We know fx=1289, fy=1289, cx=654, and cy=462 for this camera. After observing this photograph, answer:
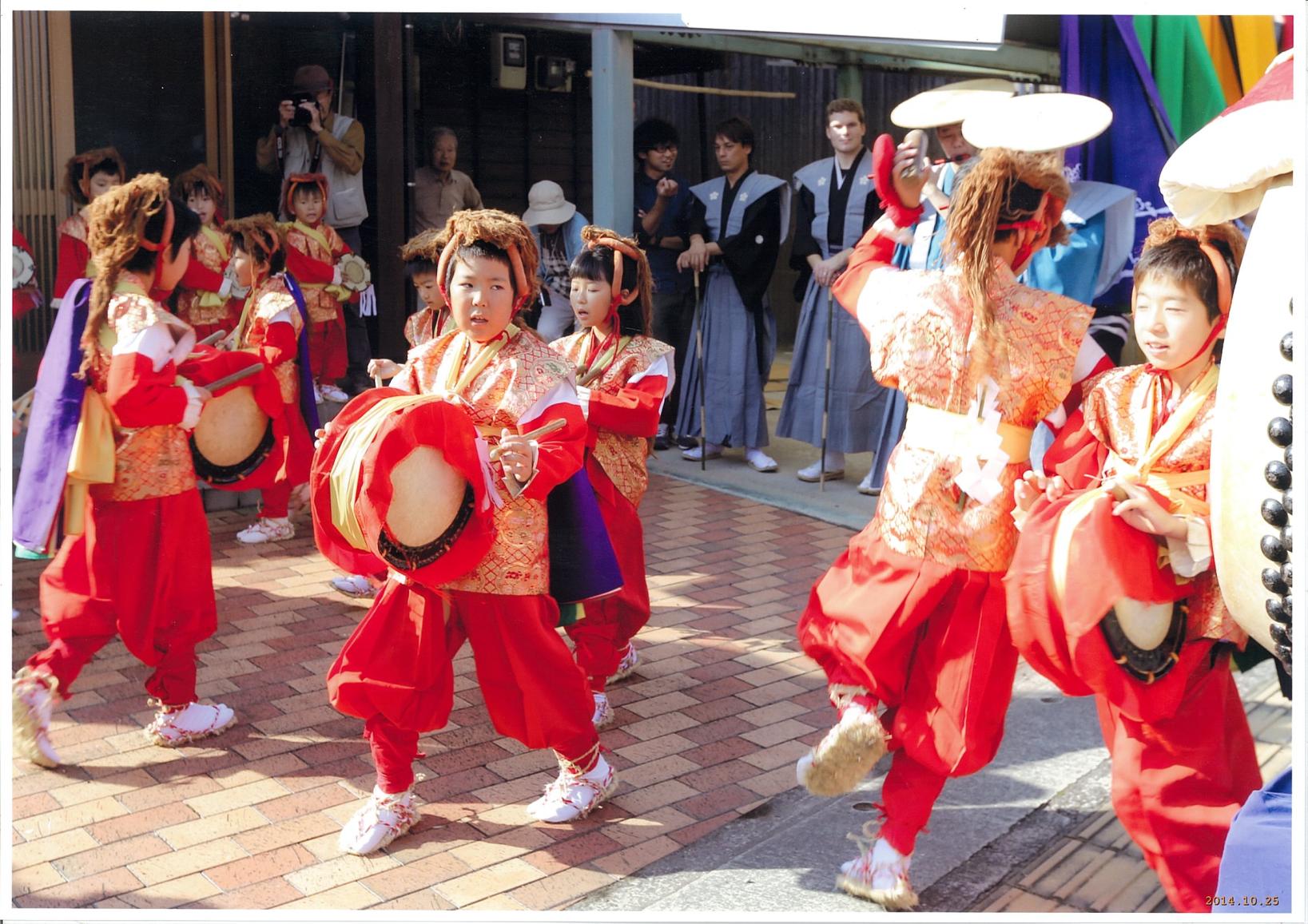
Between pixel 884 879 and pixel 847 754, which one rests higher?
pixel 847 754

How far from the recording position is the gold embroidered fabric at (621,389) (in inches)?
158

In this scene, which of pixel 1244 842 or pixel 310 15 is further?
pixel 310 15

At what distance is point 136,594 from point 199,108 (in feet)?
14.0

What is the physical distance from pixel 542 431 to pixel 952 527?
0.98 m

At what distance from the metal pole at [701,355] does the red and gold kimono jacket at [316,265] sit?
195 cm

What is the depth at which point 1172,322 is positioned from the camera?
264cm

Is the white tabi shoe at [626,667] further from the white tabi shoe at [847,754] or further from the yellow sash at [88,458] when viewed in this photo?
the yellow sash at [88,458]

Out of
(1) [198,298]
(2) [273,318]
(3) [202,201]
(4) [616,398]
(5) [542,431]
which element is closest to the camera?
(5) [542,431]

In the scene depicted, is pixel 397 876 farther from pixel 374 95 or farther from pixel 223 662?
pixel 374 95

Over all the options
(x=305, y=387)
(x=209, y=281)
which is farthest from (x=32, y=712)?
(x=209, y=281)

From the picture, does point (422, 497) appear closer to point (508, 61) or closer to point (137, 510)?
point (137, 510)

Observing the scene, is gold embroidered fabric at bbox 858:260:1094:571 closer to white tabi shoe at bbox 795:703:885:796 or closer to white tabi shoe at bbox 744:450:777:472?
white tabi shoe at bbox 795:703:885:796

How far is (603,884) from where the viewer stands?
120 inches

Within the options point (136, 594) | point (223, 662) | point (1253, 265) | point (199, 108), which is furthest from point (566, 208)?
point (1253, 265)
